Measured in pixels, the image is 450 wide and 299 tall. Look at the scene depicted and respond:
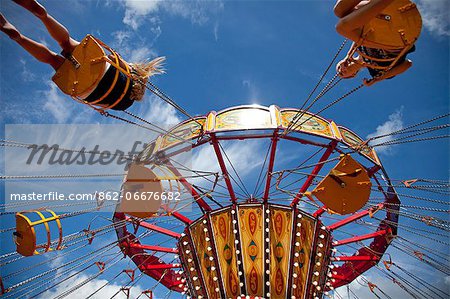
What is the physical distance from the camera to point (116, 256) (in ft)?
28.6

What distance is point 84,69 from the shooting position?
12.0 feet

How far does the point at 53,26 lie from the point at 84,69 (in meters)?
0.52

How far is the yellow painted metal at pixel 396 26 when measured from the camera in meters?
2.80

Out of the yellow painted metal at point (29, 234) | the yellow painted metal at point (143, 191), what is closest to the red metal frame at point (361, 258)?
the yellow painted metal at point (143, 191)

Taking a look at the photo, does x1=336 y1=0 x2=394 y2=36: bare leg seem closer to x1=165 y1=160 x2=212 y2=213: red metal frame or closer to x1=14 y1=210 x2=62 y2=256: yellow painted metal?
x1=14 y1=210 x2=62 y2=256: yellow painted metal

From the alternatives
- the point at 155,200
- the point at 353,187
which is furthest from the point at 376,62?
the point at 155,200

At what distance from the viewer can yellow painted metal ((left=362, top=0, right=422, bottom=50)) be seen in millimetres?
2805

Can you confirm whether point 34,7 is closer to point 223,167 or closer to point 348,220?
point 223,167

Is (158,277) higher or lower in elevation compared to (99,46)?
lower

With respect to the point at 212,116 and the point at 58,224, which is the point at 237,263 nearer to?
the point at 212,116

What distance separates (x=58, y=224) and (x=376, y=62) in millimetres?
4803

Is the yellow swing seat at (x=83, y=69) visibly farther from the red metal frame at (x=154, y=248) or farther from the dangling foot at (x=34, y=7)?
the red metal frame at (x=154, y=248)

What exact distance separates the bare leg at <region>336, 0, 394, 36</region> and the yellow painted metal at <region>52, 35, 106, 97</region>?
99.7 inches

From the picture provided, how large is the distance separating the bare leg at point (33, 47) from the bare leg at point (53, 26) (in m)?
0.16
